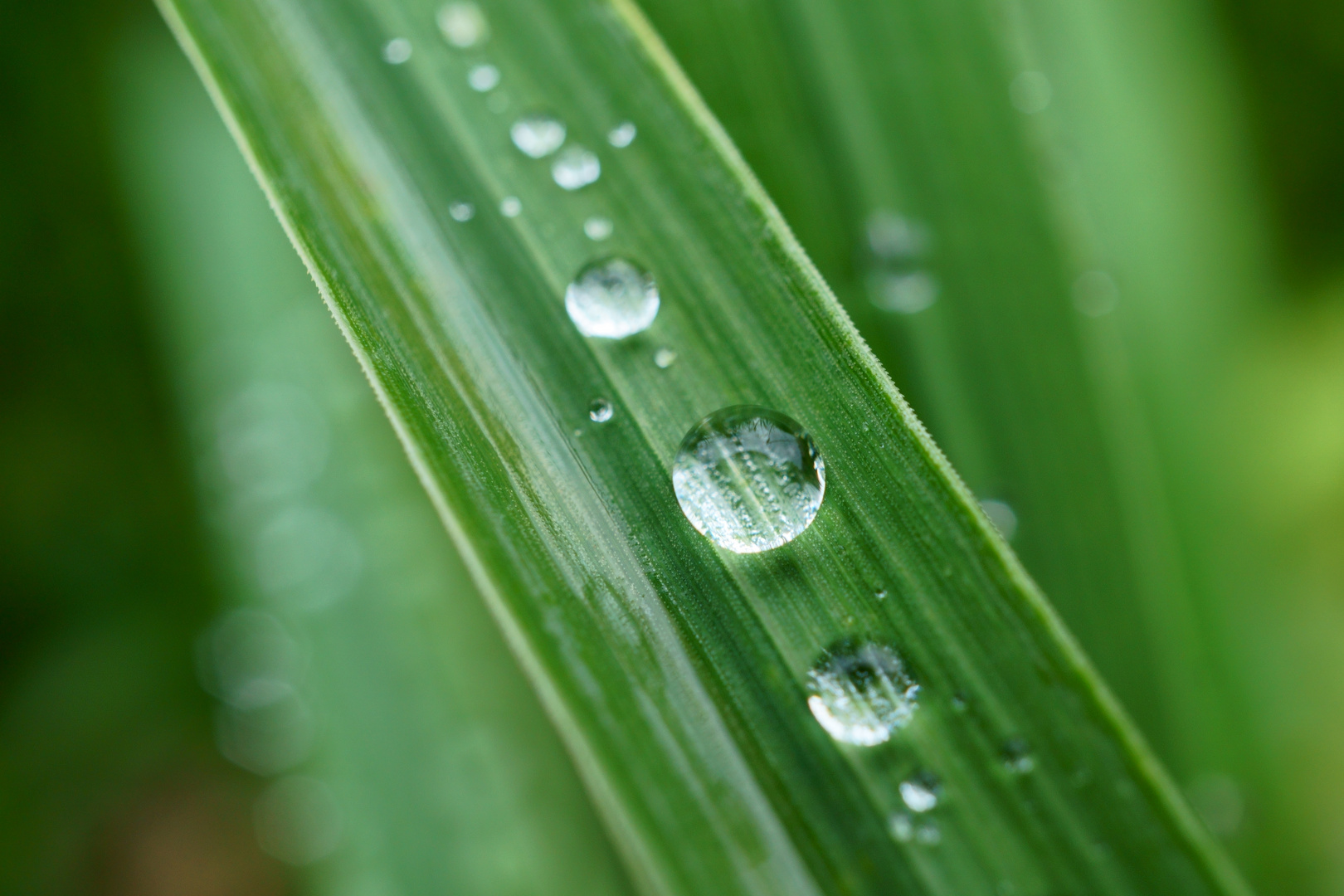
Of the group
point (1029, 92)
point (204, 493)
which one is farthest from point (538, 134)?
point (204, 493)

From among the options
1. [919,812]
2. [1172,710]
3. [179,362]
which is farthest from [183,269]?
[1172,710]

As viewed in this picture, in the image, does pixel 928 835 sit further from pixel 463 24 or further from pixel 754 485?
pixel 463 24

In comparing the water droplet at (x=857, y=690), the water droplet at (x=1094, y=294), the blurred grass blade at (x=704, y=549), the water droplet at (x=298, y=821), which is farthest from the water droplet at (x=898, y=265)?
the water droplet at (x=298, y=821)

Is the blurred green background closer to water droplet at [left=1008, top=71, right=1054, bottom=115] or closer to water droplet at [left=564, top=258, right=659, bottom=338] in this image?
water droplet at [left=1008, top=71, right=1054, bottom=115]

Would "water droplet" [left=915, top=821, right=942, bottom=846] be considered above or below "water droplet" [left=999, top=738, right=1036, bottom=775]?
below

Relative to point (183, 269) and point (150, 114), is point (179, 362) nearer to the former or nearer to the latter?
point (183, 269)

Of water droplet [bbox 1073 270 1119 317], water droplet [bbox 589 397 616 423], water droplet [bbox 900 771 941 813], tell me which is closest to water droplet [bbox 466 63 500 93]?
water droplet [bbox 589 397 616 423]
